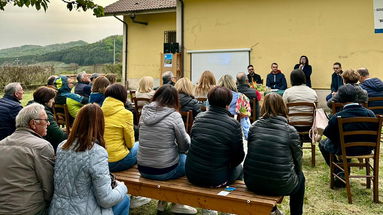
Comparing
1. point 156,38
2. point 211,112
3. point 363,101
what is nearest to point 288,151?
point 211,112

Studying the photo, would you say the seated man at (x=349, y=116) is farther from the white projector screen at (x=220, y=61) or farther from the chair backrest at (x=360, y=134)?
the white projector screen at (x=220, y=61)

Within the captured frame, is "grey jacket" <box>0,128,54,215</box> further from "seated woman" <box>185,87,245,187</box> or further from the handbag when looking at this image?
the handbag

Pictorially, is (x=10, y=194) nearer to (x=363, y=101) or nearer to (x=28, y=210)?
(x=28, y=210)

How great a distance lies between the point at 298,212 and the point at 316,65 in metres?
8.41

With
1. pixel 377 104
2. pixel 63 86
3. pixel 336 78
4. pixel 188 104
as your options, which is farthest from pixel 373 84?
pixel 63 86

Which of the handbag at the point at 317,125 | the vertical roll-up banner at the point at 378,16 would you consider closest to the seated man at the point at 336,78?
the vertical roll-up banner at the point at 378,16

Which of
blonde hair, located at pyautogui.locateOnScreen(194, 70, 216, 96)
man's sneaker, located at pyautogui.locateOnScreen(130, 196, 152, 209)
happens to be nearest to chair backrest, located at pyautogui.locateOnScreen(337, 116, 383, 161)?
blonde hair, located at pyautogui.locateOnScreen(194, 70, 216, 96)

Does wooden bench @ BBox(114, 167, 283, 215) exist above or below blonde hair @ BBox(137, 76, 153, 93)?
below

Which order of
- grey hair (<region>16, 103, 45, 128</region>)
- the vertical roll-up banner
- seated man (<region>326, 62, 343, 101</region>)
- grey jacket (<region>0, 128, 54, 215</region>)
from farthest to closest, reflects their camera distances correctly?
1. the vertical roll-up banner
2. seated man (<region>326, 62, 343, 101</region>)
3. grey hair (<region>16, 103, 45, 128</region>)
4. grey jacket (<region>0, 128, 54, 215</region>)

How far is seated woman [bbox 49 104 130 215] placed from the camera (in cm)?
226

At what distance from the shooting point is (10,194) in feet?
7.14

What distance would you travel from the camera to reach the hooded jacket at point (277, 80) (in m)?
10.5

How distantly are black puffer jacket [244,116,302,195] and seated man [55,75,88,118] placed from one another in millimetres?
3573

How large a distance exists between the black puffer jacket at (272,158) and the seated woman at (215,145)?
0.16 m
